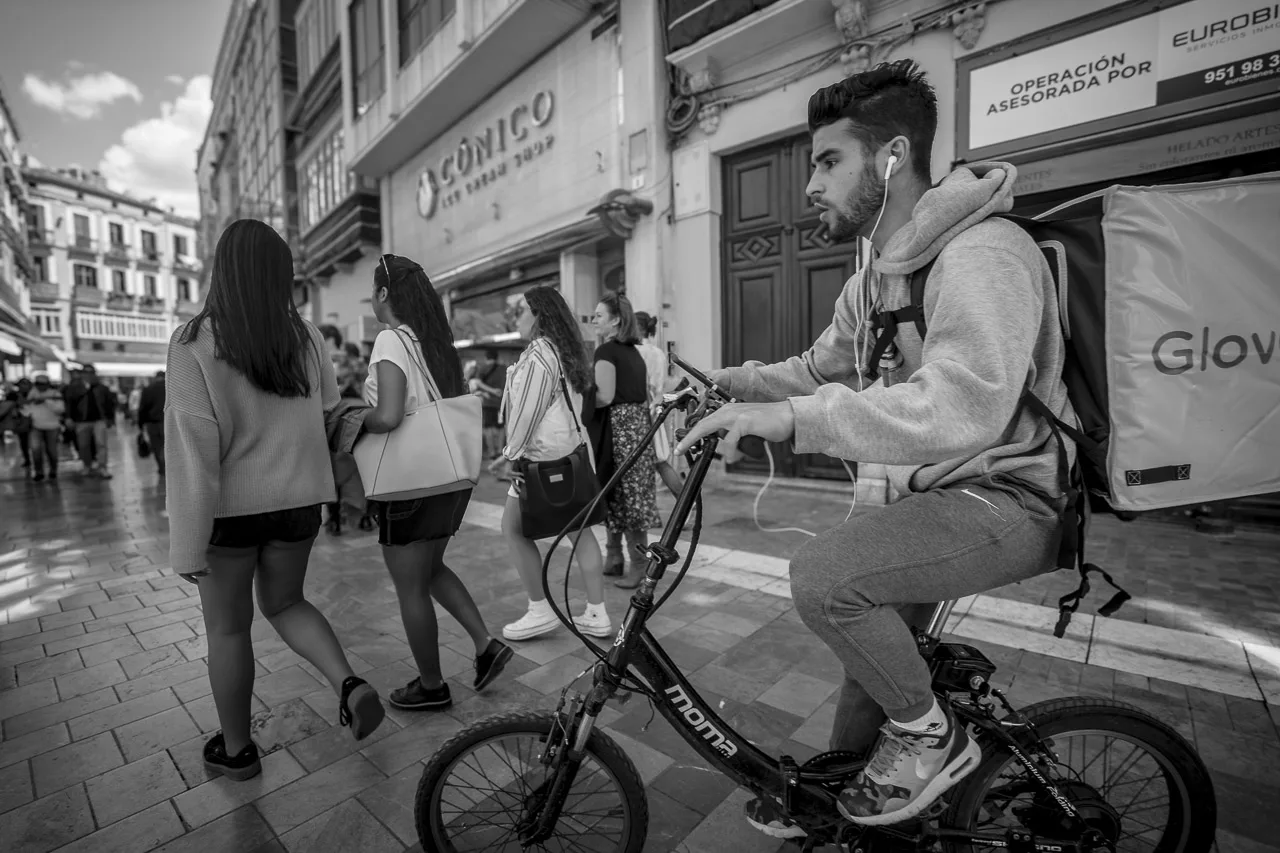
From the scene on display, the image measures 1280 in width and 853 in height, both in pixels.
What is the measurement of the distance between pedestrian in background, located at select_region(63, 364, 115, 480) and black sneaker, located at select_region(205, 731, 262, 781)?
11.2m

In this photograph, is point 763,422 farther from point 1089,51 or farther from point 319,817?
point 1089,51

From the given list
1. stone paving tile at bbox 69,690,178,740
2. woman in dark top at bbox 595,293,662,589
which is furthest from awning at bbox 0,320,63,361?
woman in dark top at bbox 595,293,662,589

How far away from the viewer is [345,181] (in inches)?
758

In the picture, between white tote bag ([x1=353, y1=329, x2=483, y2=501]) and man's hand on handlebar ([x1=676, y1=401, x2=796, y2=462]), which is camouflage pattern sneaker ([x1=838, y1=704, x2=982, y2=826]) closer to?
man's hand on handlebar ([x1=676, y1=401, x2=796, y2=462])

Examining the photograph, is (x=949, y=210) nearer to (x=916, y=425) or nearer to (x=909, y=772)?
(x=916, y=425)

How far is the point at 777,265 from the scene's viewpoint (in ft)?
27.3

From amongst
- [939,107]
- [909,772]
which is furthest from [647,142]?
[909,772]

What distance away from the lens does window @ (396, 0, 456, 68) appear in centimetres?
1280

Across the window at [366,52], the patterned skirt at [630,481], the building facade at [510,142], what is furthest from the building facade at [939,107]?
the window at [366,52]

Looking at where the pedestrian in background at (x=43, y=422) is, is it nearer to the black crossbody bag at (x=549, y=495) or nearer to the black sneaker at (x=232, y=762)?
the black sneaker at (x=232, y=762)

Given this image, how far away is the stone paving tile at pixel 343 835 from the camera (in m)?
2.05

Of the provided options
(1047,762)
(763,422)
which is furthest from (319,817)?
(1047,762)

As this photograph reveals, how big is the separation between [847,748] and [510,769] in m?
0.95

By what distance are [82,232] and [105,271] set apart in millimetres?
3243
